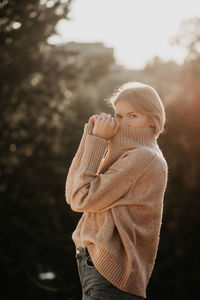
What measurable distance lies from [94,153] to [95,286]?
616 mm

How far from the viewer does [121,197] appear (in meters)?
2.06

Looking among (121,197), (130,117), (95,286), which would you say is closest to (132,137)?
(130,117)

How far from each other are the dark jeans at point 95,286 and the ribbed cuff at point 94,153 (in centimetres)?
40

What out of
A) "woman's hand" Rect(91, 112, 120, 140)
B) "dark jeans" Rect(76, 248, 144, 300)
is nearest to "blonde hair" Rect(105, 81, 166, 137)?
"woman's hand" Rect(91, 112, 120, 140)

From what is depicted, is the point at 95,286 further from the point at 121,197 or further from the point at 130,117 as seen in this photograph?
the point at 130,117

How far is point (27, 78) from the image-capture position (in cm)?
1148

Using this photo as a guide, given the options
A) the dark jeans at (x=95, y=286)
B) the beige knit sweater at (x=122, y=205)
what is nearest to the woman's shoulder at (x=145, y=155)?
the beige knit sweater at (x=122, y=205)

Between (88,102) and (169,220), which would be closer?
(169,220)

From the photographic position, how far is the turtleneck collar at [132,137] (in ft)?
7.01

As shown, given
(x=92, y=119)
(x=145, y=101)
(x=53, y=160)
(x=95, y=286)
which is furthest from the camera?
(x=53, y=160)

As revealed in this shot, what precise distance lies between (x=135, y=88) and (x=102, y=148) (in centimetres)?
33

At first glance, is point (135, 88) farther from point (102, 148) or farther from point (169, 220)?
point (169, 220)

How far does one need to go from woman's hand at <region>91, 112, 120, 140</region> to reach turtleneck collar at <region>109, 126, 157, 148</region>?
1.2 inches

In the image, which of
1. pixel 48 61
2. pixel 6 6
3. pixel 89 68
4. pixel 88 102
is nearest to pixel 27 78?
pixel 48 61
